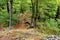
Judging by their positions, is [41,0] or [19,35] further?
[41,0]

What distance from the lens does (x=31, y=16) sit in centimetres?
2361

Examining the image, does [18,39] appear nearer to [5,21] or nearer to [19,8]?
[5,21]

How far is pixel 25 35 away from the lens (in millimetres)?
15117

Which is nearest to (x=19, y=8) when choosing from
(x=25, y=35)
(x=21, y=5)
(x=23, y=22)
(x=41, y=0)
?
(x=21, y=5)

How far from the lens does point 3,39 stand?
14242 millimetres

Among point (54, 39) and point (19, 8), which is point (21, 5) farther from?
point (54, 39)

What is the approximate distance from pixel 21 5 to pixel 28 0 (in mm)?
1290

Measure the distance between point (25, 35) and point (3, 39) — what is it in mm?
1982

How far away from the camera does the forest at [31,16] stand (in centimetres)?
2128

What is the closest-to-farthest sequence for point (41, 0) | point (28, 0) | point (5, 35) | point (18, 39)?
point (18, 39) < point (5, 35) < point (41, 0) < point (28, 0)

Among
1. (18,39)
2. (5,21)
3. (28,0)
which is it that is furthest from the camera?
(28,0)

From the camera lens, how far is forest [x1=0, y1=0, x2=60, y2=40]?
21281 mm

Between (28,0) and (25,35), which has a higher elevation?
(28,0)

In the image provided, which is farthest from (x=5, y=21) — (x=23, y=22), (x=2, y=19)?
(x=23, y=22)
